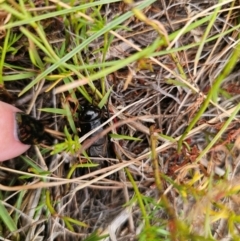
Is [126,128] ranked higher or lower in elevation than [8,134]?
lower

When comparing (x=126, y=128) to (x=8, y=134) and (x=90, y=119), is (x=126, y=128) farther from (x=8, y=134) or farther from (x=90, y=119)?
(x=8, y=134)

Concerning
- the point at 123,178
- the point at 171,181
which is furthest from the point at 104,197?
the point at 171,181

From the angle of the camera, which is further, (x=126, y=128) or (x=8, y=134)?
(x=126, y=128)

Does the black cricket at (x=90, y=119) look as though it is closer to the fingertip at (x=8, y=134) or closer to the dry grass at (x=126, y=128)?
the dry grass at (x=126, y=128)

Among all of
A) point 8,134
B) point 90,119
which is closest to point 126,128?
point 90,119

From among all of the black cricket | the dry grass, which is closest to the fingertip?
the dry grass

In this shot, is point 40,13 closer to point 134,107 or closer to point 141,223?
point 134,107

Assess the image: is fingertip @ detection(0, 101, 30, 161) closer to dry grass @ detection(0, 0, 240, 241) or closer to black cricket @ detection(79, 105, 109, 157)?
dry grass @ detection(0, 0, 240, 241)

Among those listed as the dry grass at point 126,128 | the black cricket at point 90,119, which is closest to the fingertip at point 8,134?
the dry grass at point 126,128
